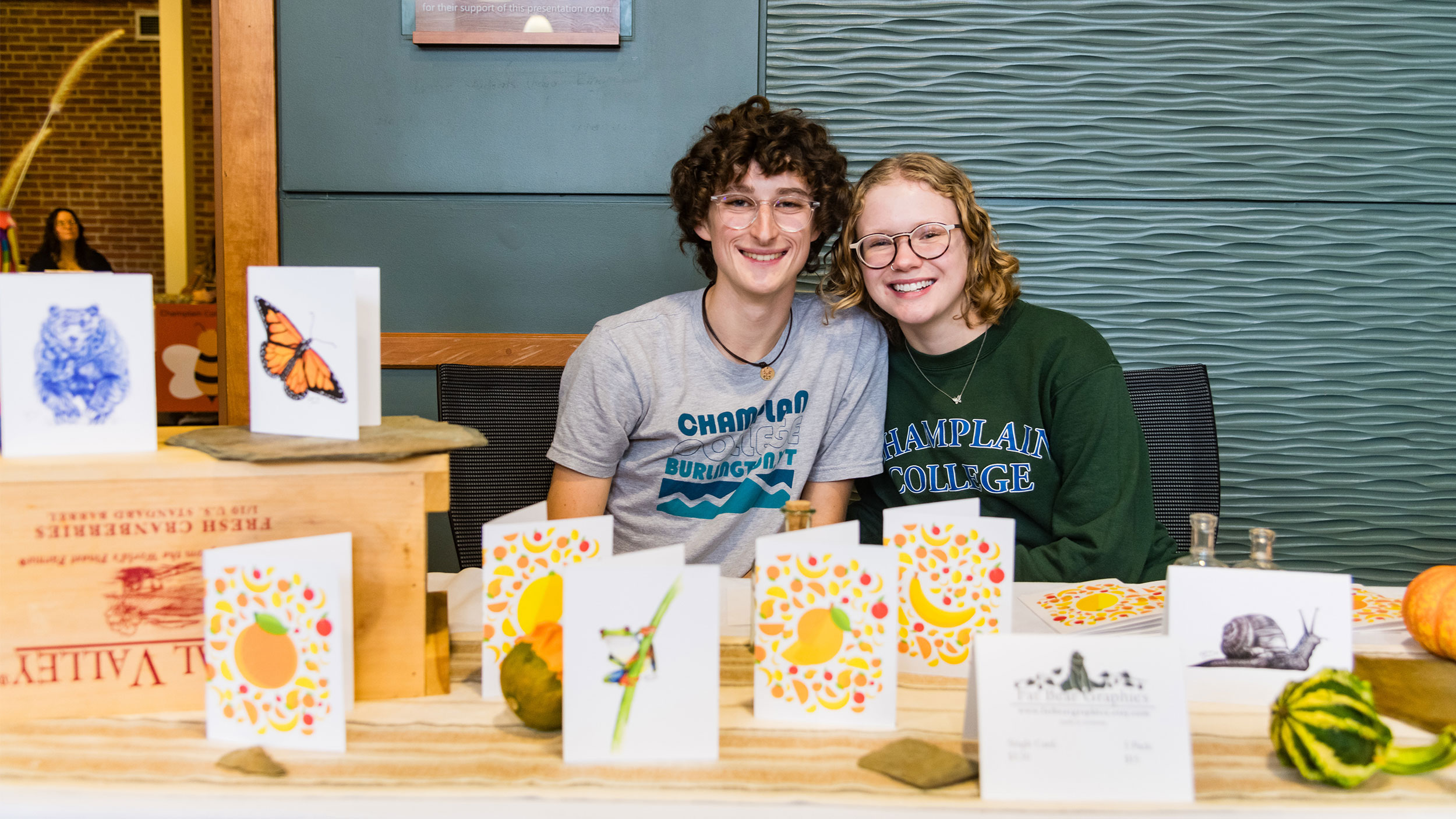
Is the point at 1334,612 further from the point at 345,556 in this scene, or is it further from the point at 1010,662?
the point at 345,556

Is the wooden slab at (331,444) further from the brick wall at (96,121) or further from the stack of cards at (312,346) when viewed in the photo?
the brick wall at (96,121)

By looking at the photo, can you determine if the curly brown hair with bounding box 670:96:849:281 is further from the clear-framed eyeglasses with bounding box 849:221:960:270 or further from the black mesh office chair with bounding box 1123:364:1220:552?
the black mesh office chair with bounding box 1123:364:1220:552

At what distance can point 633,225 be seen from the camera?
2219 millimetres

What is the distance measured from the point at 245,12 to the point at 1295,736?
238 cm

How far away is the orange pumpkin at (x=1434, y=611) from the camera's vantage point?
38.0 inches

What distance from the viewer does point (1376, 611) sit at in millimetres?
1105

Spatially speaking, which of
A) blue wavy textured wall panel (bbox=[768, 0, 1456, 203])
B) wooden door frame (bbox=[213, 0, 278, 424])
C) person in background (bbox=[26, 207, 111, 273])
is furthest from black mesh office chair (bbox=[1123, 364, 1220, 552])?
person in background (bbox=[26, 207, 111, 273])

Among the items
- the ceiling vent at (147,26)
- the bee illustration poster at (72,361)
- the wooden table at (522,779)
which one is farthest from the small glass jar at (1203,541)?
the ceiling vent at (147,26)

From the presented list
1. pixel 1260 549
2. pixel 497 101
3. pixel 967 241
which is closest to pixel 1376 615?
pixel 1260 549

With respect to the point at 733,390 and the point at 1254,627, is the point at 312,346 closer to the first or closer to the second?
the point at 733,390

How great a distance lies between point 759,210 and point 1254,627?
0.99 meters

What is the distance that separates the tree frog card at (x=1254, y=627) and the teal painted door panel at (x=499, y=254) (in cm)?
153

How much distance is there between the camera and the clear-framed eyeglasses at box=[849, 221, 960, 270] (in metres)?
1.57

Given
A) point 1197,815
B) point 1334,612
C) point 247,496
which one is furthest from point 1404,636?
point 247,496
